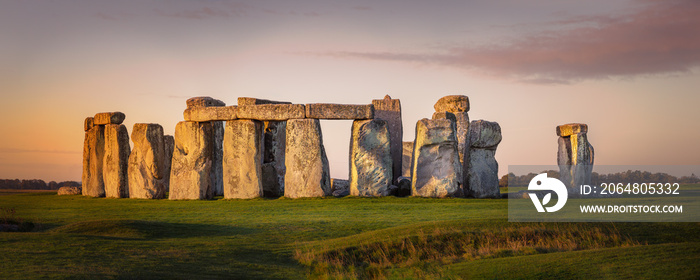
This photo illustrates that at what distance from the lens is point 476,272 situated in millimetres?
12852

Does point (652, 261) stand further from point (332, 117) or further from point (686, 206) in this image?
point (332, 117)

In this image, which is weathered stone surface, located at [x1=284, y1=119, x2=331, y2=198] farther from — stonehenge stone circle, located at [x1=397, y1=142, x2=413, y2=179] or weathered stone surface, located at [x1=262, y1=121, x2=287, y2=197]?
stonehenge stone circle, located at [x1=397, y1=142, x2=413, y2=179]

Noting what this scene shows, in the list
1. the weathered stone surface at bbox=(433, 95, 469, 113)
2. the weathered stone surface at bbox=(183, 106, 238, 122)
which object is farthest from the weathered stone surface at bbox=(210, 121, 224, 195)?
the weathered stone surface at bbox=(433, 95, 469, 113)

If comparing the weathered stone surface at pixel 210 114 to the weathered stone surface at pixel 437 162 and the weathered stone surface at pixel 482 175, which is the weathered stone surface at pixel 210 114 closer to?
the weathered stone surface at pixel 437 162

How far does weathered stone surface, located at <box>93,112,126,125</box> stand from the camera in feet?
108

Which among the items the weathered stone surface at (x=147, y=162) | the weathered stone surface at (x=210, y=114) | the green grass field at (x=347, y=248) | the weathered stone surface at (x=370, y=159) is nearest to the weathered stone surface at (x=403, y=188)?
the weathered stone surface at (x=370, y=159)

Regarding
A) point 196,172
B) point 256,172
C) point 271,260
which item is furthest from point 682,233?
point 196,172

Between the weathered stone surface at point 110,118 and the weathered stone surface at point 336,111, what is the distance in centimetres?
1010

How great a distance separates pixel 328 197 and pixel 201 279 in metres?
15.7

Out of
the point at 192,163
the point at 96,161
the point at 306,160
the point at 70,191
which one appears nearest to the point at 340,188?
the point at 306,160

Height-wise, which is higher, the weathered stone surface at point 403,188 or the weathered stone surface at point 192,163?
the weathered stone surface at point 192,163

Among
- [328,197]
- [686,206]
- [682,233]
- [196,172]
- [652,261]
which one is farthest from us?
[196,172]

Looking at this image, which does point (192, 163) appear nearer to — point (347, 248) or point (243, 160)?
point (243, 160)

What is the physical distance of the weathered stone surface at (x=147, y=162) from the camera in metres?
31.1
